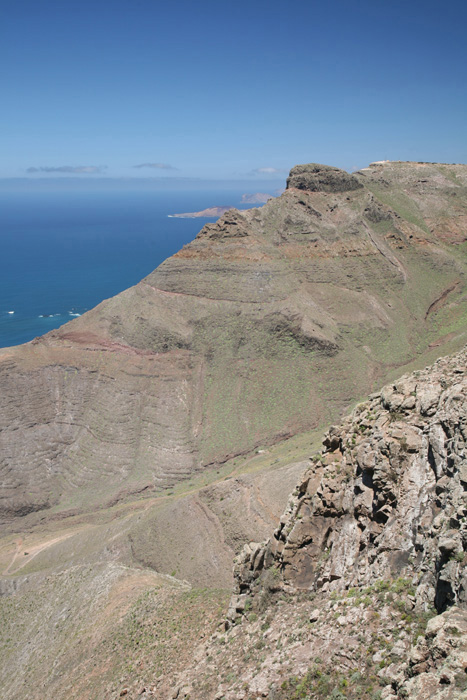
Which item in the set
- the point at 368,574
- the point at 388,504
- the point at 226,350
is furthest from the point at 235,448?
the point at 368,574

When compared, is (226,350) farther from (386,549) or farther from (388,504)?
(386,549)

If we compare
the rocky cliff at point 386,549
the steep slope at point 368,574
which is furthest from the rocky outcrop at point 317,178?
the rocky cliff at point 386,549

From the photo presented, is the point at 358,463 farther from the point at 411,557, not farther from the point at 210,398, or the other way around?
the point at 210,398

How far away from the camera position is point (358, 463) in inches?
595

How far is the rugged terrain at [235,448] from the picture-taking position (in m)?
14.0

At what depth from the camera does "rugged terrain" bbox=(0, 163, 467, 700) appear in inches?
550

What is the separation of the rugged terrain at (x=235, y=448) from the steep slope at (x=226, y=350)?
8.5 inches

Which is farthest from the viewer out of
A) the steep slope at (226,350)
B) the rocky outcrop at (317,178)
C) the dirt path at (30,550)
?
the rocky outcrop at (317,178)

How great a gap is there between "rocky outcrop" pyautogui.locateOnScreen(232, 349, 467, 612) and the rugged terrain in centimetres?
7

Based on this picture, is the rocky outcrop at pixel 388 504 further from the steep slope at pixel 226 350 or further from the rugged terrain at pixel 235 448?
the steep slope at pixel 226 350

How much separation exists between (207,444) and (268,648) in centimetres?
3497

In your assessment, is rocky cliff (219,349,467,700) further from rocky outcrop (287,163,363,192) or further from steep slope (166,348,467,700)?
rocky outcrop (287,163,363,192)

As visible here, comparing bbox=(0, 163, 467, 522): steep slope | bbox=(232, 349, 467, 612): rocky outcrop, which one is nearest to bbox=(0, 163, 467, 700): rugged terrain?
bbox=(232, 349, 467, 612): rocky outcrop

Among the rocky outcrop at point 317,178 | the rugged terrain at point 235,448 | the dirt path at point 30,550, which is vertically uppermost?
the rocky outcrop at point 317,178
